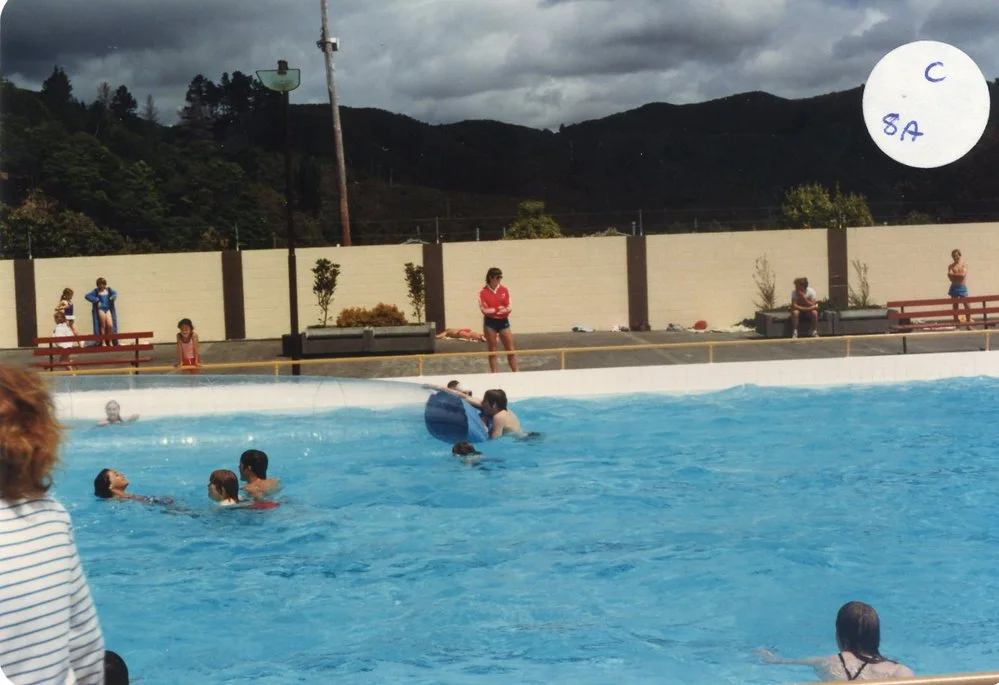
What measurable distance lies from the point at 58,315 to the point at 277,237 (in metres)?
6.44

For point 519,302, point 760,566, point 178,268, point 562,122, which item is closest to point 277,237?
point 178,268

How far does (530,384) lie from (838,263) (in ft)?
35.1

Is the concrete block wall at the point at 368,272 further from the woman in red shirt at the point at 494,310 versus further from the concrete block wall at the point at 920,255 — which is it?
the concrete block wall at the point at 920,255

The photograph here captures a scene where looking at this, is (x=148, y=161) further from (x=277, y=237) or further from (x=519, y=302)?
(x=519, y=302)

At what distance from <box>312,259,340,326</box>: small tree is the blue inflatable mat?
927 cm

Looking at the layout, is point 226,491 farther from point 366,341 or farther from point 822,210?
point 822,210

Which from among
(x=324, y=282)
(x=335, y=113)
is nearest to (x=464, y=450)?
(x=324, y=282)

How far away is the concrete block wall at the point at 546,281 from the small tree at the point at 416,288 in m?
0.52

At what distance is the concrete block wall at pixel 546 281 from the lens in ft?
69.3

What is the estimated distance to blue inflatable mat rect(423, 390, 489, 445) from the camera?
36.3 ft

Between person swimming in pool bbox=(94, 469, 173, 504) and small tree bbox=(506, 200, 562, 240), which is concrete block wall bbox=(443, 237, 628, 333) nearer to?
small tree bbox=(506, 200, 562, 240)

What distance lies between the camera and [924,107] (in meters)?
9.84

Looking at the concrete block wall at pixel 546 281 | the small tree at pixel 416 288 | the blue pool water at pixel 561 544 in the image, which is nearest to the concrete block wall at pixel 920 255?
the concrete block wall at pixel 546 281

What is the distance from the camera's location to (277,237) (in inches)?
891
